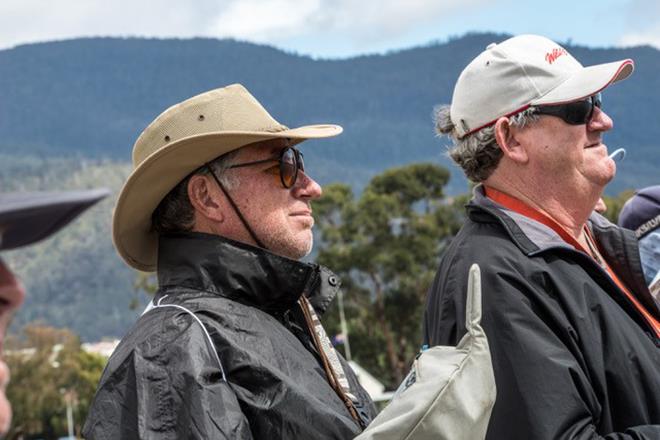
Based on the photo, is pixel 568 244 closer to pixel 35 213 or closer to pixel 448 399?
pixel 448 399

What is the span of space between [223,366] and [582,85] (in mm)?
1253

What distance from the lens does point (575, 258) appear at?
3.12 metres

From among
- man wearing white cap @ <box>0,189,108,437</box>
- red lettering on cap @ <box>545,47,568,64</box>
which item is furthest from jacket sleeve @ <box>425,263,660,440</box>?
man wearing white cap @ <box>0,189,108,437</box>

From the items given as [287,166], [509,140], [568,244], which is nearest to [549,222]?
[568,244]

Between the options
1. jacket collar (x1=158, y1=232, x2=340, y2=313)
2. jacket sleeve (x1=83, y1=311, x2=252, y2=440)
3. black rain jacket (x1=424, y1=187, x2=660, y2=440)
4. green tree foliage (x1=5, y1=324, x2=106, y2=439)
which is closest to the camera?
jacket sleeve (x1=83, y1=311, x2=252, y2=440)

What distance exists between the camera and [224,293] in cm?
308

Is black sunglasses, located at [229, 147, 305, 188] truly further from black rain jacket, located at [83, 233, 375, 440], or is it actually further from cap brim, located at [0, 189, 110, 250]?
cap brim, located at [0, 189, 110, 250]

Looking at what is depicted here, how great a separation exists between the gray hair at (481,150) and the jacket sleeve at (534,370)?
47 cm

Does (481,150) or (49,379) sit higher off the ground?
(481,150)

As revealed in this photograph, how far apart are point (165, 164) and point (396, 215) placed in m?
43.5

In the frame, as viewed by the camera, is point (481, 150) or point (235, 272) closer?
point (235, 272)

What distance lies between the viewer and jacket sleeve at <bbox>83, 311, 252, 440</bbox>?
2.71 m

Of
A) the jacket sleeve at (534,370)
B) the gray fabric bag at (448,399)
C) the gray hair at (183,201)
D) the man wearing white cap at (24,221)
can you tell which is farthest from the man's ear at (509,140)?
the man wearing white cap at (24,221)

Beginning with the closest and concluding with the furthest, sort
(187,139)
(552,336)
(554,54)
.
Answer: (552,336) → (187,139) → (554,54)
